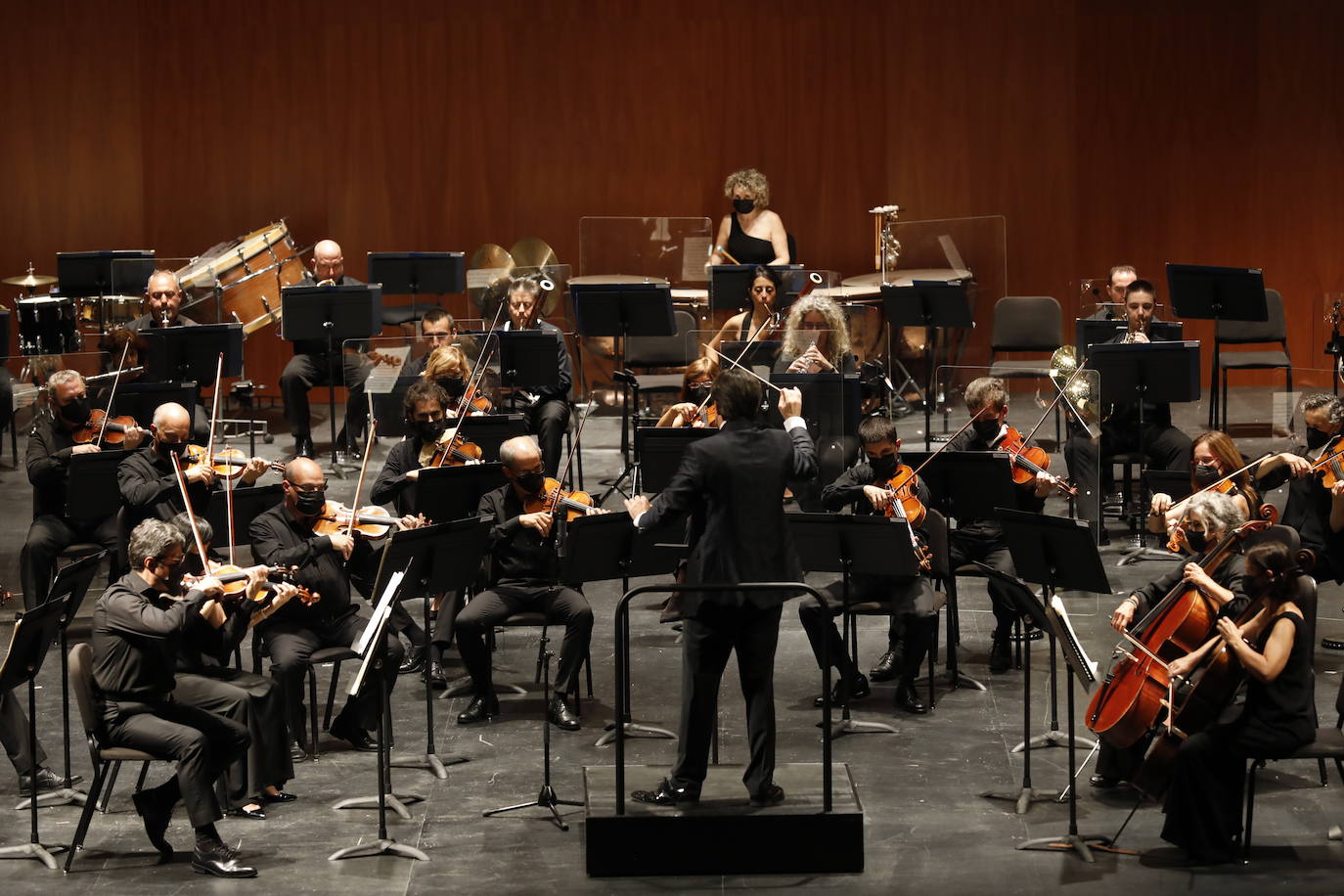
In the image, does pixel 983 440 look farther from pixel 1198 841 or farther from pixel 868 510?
pixel 1198 841

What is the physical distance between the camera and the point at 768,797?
5426 millimetres

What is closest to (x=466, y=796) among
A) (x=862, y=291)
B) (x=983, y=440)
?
(x=983, y=440)

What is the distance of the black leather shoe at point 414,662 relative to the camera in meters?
7.33

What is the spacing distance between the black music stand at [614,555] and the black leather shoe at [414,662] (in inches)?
41.4

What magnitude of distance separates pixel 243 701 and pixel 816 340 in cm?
354

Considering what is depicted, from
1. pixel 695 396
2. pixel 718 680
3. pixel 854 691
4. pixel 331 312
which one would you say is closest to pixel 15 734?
pixel 718 680

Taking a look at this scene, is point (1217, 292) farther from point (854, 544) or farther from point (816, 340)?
point (854, 544)

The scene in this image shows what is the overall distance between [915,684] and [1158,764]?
66.5 inches

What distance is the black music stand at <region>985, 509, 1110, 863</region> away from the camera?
18.1 feet

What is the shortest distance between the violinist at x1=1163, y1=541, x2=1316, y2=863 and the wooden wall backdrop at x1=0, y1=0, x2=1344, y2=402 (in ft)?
23.6

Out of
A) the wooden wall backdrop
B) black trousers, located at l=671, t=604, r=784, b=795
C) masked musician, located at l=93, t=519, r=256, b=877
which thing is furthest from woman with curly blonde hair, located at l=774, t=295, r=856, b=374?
the wooden wall backdrop

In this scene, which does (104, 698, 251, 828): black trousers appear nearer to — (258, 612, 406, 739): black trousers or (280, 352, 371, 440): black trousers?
(258, 612, 406, 739): black trousers

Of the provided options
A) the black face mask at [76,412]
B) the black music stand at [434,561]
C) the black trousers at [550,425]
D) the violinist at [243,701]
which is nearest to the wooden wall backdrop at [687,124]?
the black trousers at [550,425]

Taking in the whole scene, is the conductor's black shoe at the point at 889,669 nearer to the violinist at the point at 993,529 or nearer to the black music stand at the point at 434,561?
the violinist at the point at 993,529
